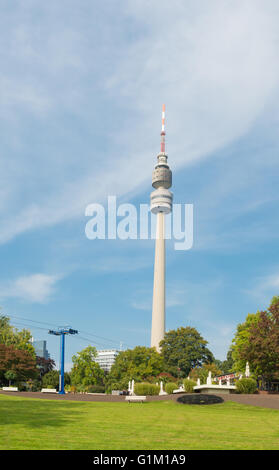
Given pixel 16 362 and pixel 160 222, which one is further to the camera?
Result: pixel 160 222

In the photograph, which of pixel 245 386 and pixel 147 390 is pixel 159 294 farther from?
pixel 245 386

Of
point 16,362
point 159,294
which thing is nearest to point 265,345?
point 16,362

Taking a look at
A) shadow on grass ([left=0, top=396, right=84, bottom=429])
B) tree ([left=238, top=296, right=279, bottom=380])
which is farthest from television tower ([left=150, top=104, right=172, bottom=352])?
shadow on grass ([left=0, top=396, right=84, bottom=429])

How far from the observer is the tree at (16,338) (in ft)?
A: 235

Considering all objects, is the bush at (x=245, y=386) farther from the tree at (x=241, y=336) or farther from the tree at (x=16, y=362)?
the tree at (x=16, y=362)

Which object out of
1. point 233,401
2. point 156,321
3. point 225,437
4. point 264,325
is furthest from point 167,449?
point 156,321

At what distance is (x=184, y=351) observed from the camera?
83625 mm

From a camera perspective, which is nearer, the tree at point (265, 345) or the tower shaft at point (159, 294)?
the tree at point (265, 345)

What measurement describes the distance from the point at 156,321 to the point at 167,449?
110 meters

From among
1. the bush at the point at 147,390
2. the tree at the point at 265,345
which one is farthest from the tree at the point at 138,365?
the tree at the point at 265,345

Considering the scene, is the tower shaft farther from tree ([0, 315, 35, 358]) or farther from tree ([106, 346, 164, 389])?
tree ([0, 315, 35, 358])

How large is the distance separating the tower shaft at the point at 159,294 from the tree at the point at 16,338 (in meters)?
47.1

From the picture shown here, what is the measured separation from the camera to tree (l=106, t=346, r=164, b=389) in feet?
247

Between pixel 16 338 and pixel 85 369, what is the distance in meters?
14.1
